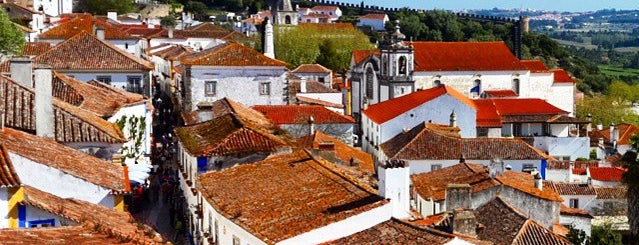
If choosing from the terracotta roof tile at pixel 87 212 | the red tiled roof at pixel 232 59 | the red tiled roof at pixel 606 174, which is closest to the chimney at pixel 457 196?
the terracotta roof tile at pixel 87 212

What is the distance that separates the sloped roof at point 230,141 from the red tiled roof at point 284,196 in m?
0.84

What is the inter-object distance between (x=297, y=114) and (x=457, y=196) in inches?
643

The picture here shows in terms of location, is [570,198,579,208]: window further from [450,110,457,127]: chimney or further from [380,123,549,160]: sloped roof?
[450,110,457,127]: chimney

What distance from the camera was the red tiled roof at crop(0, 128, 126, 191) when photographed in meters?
18.0

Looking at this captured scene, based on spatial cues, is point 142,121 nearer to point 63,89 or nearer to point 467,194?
point 63,89

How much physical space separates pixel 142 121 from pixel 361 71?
4012cm

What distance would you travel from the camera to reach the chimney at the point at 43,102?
21141mm

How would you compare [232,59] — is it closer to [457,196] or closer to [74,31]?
[457,196]

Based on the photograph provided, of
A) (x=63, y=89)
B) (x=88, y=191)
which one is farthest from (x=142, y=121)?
(x=88, y=191)

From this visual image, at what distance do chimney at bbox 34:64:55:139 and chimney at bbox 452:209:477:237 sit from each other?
8.24 m

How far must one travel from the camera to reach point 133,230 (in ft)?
50.0

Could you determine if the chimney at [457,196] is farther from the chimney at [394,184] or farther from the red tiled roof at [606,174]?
the red tiled roof at [606,174]

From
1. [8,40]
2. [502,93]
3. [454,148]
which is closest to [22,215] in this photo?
[8,40]

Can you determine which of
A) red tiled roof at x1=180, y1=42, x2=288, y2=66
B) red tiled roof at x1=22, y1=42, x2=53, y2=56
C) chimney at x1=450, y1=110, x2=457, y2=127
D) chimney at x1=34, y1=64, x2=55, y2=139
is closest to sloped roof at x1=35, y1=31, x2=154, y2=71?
red tiled roof at x1=180, y1=42, x2=288, y2=66
